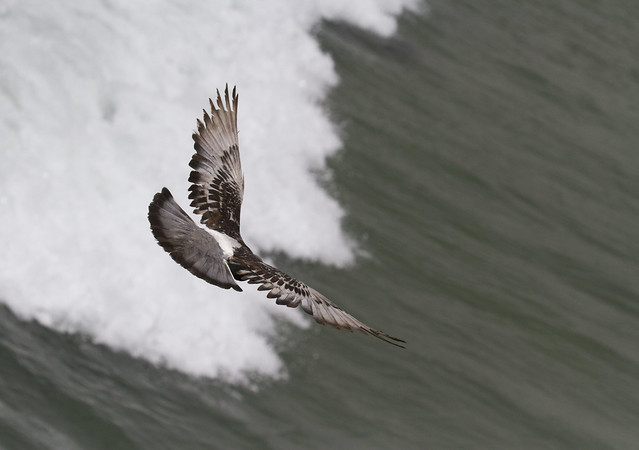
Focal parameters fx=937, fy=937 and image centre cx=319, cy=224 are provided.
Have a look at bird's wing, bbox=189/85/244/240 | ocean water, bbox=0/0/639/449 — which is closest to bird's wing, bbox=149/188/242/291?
bird's wing, bbox=189/85/244/240

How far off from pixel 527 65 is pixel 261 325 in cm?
629

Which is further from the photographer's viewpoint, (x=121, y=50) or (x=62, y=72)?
(x=121, y=50)

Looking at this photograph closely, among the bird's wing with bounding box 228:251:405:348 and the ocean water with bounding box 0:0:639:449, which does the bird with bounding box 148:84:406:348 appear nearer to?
the bird's wing with bounding box 228:251:405:348

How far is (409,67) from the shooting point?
35.1ft

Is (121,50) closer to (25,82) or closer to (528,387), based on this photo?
(25,82)

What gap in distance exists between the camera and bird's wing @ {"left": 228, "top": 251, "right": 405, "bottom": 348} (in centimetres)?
411

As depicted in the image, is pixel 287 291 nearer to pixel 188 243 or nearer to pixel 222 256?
pixel 222 256

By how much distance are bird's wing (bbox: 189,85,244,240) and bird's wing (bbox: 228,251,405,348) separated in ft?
2.10

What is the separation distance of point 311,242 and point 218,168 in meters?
2.84

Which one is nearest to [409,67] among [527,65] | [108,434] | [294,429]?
[527,65]

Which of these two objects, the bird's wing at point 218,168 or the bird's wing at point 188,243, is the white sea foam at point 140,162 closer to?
the bird's wing at point 218,168

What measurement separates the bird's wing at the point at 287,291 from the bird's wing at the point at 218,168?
0.64 m

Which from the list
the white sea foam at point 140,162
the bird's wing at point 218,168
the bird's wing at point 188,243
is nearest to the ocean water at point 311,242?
the white sea foam at point 140,162

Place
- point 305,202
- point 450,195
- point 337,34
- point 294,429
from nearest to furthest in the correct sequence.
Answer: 1. point 294,429
2. point 305,202
3. point 450,195
4. point 337,34
